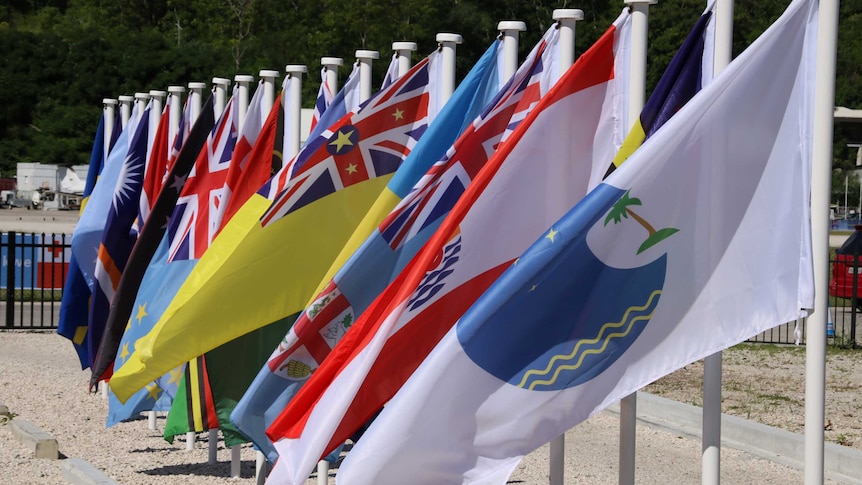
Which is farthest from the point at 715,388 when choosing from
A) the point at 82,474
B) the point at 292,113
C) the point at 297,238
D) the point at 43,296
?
the point at 43,296

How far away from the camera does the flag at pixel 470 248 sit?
5.66m

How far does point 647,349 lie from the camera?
4992 millimetres

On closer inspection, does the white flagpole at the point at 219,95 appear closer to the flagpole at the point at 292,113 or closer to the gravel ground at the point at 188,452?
the flagpole at the point at 292,113

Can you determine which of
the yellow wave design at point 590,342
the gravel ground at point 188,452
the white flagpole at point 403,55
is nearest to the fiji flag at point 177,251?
the gravel ground at point 188,452

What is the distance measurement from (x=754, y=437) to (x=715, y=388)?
225 inches

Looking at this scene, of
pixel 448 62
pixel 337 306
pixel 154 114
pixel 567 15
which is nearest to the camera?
pixel 567 15

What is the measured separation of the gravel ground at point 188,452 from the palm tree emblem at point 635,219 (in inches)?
173

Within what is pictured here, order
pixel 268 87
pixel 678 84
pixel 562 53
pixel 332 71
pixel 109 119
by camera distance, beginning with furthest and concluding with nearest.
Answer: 1. pixel 109 119
2. pixel 268 87
3. pixel 332 71
4. pixel 562 53
5. pixel 678 84

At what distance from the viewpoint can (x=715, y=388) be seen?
5.27 meters

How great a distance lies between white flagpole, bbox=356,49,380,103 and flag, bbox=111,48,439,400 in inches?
30.2

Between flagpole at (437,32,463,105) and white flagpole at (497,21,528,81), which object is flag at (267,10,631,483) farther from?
flagpole at (437,32,463,105)

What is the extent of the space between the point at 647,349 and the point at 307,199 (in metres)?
3.05

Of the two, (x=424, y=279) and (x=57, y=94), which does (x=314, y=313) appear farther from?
(x=57, y=94)

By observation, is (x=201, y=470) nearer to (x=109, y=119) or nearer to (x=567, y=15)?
(x=567, y=15)
